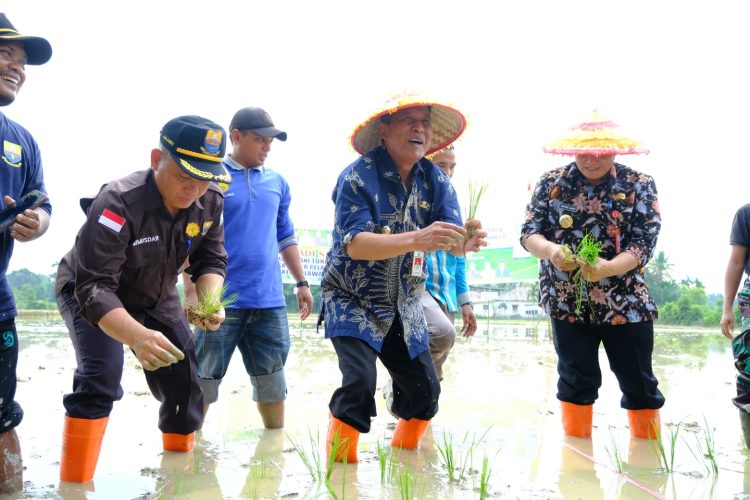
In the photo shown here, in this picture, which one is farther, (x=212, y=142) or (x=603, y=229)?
(x=603, y=229)

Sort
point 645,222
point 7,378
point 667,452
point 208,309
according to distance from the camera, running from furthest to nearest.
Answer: point 645,222
point 667,452
point 208,309
point 7,378

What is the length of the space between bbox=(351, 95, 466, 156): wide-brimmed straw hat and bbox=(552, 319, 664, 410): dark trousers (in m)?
1.35

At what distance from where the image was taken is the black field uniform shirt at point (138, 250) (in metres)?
3.04

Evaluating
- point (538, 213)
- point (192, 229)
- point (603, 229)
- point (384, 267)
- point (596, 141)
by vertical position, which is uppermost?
point (596, 141)

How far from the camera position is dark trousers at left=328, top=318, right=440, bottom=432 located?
3.49 m

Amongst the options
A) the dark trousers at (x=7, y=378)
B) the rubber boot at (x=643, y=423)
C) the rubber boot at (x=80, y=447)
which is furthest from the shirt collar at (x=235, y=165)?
the rubber boot at (x=643, y=423)

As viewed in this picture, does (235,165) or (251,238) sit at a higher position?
(235,165)

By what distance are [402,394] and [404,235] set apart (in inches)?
41.4

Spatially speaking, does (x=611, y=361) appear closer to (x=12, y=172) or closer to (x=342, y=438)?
(x=342, y=438)

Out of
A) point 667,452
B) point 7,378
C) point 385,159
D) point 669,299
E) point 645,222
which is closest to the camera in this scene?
point 7,378

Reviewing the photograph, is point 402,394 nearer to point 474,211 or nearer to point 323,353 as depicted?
point 474,211

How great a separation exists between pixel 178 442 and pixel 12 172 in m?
1.60

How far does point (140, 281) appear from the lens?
132 inches

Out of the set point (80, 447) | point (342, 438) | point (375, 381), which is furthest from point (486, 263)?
point (80, 447)
